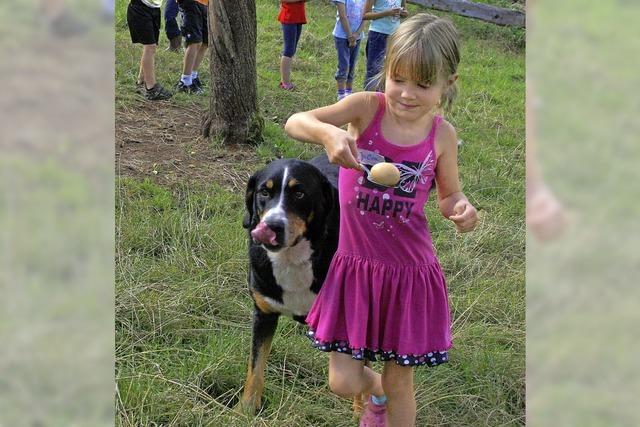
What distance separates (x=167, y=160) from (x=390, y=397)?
12.0 feet

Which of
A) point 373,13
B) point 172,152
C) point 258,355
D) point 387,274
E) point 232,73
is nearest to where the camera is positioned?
point 387,274

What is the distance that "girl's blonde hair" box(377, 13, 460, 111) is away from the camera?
7.72 feet

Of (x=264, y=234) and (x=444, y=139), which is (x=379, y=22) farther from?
(x=264, y=234)

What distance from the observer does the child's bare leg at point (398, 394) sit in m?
2.62

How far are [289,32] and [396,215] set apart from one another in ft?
20.0

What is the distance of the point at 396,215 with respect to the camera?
2.47 m

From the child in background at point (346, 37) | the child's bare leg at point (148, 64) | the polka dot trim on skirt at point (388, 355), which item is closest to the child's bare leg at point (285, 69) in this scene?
the child in background at point (346, 37)

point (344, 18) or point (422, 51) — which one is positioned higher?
point (422, 51)

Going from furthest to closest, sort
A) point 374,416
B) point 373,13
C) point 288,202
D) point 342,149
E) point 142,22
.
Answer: point 373,13
point 142,22
point 374,416
point 288,202
point 342,149

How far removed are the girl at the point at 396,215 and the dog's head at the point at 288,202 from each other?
8.1 inches

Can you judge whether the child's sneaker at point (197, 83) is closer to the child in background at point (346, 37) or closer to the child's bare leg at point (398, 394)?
the child in background at point (346, 37)

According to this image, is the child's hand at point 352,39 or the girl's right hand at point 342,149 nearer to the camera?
the girl's right hand at point 342,149
